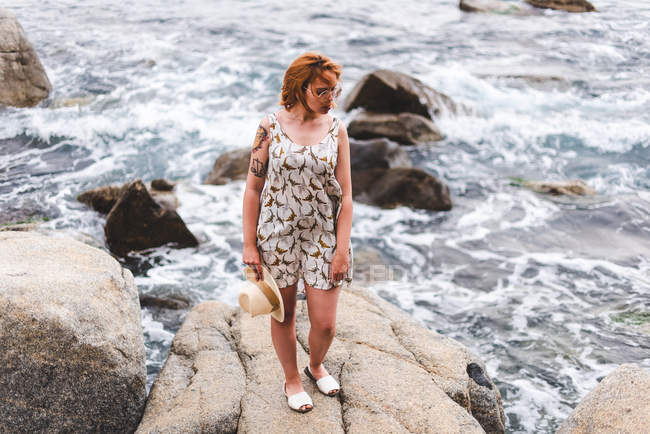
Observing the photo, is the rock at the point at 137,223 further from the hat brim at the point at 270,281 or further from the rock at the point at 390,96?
the rock at the point at 390,96

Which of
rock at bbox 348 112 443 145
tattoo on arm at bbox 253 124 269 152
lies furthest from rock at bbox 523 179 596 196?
tattoo on arm at bbox 253 124 269 152

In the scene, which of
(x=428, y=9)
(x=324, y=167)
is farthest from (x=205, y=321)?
(x=428, y=9)

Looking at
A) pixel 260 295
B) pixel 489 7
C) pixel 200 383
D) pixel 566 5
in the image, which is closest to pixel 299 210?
pixel 260 295

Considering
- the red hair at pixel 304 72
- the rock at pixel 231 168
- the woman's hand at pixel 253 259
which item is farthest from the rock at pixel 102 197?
the red hair at pixel 304 72

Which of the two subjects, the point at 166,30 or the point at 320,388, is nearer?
the point at 320,388

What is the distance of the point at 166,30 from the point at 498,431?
17.2m

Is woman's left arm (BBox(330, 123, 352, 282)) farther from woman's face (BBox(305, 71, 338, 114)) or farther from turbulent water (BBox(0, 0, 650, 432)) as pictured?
turbulent water (BBox(0, 0, 650, 432))

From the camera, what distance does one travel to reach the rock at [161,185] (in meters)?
9.51

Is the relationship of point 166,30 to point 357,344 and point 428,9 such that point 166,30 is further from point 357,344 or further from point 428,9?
point 357,344

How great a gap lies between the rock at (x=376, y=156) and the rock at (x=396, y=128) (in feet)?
4.41

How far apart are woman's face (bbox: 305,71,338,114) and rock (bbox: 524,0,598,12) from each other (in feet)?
66.7

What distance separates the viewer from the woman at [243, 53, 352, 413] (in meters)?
3.42

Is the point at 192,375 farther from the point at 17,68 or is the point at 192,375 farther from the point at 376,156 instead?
the point at 17,68

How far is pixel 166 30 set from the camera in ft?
61.4
